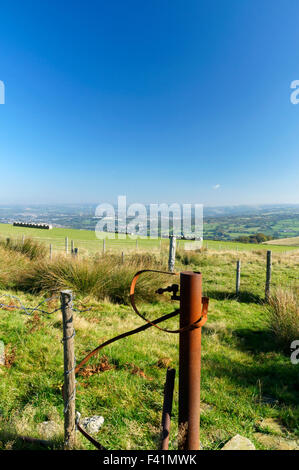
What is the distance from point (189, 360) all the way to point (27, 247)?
12.4 m

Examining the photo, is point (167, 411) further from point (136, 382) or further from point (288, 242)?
point (288, 242)

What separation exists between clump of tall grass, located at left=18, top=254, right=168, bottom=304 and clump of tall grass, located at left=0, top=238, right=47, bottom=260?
388cm

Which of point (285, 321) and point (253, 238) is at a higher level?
point (285, 321)

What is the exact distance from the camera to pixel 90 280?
7648 mm

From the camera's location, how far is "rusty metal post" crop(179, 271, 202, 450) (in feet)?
5.66

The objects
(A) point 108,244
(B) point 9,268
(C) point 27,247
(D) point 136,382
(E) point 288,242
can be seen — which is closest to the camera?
(D) point 136,382

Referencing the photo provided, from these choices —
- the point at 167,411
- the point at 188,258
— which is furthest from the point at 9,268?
the point at 188,258

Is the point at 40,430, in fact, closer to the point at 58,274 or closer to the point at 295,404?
the point at 295,404

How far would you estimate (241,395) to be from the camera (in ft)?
10.4

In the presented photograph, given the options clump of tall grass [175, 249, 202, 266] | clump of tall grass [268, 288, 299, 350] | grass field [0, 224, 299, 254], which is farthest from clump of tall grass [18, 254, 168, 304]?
grass field [0, 224, 299, 254]

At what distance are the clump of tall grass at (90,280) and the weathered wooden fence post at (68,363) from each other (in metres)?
5.40

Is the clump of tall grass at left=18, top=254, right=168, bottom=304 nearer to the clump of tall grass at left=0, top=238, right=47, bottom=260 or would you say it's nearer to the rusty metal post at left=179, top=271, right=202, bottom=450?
the clump of tall grass at left=0, top=238, right=47, bottom=260
